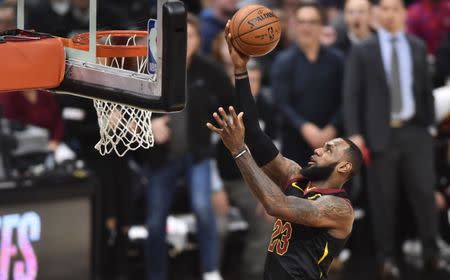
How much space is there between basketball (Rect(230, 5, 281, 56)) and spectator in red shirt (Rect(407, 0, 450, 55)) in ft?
18.1

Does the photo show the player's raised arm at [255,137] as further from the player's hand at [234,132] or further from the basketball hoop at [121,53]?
the basketball hoop at [121,53]

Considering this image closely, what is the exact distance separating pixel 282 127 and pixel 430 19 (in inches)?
100

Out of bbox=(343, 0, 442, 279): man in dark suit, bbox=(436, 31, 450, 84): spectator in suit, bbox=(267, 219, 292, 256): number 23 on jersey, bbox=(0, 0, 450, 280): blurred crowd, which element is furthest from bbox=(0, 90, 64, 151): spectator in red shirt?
bbox=(436, 31, 450, 84): spectator in suit

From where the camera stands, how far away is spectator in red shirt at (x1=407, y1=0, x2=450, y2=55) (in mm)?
11305

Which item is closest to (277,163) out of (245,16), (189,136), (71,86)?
(245,16)

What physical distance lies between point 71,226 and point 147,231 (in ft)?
2.28

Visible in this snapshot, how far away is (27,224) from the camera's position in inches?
325

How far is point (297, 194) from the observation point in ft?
20.2

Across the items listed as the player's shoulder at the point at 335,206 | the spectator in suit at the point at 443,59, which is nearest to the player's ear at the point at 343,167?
the player's shoulder at the point at 335,206

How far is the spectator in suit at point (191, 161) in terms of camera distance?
883 centimetres

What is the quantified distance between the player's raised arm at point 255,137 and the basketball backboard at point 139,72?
1.74ft

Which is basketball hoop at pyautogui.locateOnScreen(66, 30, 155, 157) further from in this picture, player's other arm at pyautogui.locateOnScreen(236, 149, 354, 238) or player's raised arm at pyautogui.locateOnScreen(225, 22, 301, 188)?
player's other arm at pyautogui.locateOnScreen(236, 149, 354, 238)

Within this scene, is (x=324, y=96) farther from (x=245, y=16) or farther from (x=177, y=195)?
(x=245, y=16)

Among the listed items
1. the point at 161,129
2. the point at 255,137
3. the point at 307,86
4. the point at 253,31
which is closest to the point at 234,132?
the point at 255,137
